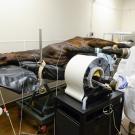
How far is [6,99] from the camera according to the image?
242cm

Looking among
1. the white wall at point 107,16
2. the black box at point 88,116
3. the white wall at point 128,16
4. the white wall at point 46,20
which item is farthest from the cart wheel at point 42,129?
the white wall at point 128,16

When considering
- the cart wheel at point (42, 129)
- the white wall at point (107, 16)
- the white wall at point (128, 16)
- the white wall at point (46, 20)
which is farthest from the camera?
the white wall at point (128, 16)

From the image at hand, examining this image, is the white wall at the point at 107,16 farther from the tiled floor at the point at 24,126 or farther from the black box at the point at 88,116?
the black box at the point at 88,116

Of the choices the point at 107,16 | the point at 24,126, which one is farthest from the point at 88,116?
the point at 107,16

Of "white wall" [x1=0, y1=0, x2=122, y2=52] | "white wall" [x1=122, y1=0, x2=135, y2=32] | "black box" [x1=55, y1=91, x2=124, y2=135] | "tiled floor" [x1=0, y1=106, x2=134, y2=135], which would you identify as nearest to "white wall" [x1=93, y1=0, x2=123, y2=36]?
"white wall" [x1=0, y1=0, x2=122, y2=52]

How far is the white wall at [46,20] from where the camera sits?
7.75 feet

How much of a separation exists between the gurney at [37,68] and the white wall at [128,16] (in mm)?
2891

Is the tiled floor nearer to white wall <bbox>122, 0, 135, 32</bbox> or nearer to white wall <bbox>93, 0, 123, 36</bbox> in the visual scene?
white wall <bbox>93, 0, 123, 36</bbox>

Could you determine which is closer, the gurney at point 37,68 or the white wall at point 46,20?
the gurney at point 37,68

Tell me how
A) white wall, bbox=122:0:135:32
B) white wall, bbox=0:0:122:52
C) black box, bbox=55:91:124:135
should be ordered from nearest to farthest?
black box, bbox=55:91:124:135
white wall, bbox=0:0:122:52
white wall, bbox=122:0:135:32

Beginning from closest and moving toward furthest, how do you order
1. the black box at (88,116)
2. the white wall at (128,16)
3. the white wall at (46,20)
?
1. the black box at (88,116)
2. the white wall at (46,20)
3. the white wall at (128,16)

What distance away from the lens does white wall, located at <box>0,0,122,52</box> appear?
2.36 m

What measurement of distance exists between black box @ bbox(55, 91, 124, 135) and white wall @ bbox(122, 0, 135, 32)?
350 centimetres

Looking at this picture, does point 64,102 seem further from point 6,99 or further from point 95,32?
point 95,32
